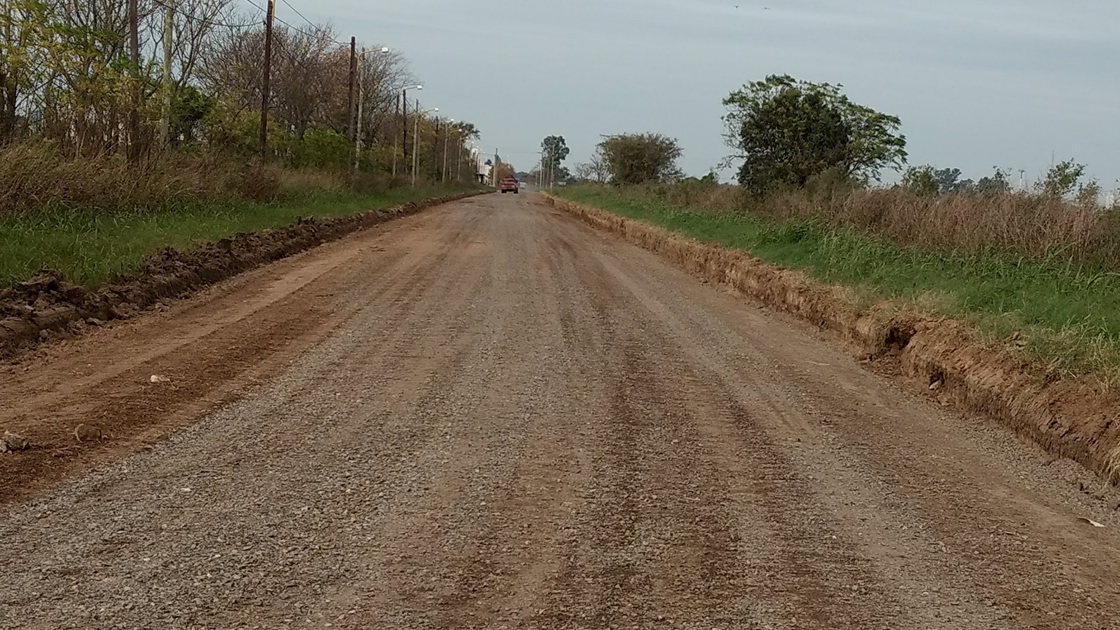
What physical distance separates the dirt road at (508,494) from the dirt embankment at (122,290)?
1.23 feet

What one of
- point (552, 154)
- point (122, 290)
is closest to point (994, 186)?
point (122, 290)

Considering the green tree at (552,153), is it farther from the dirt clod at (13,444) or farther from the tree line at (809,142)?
the dirt clod at (13,444)

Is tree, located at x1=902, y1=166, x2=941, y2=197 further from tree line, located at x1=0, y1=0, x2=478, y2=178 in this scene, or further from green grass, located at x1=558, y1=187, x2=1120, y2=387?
tree line, located at x1=0, y1=0, x2=478, y2=178

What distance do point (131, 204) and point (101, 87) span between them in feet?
10.8

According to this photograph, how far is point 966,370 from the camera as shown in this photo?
868 cm

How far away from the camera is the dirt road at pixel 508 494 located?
3982 millimetres

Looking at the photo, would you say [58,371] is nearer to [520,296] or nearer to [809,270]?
[520,296]

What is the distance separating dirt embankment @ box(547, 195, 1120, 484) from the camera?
6855 millimetres

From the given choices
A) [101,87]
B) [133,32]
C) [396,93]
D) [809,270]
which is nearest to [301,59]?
[396,93]

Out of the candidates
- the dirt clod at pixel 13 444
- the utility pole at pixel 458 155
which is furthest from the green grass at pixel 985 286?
the utility pole at pixel 458 155

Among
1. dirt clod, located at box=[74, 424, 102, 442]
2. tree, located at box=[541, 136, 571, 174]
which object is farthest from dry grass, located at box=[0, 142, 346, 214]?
tree, located at box=[541, 136, 571, 174]

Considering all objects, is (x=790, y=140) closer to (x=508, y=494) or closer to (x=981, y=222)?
(x=981, y=222)

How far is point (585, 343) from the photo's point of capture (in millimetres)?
9969

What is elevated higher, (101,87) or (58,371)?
(101,87)
